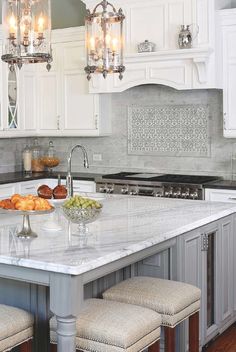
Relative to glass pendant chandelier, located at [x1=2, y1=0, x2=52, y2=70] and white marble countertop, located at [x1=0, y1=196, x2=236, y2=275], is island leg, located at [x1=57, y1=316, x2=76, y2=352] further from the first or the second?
glass pendant chandelier, located at [x1=2, y1=0, x2=52, y2=70]

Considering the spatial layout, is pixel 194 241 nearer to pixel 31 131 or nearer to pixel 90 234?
pixel 90 234

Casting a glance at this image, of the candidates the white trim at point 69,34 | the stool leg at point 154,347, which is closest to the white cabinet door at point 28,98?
the white trim at point 69,34

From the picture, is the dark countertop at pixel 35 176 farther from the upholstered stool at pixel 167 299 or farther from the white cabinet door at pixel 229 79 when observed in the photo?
the upholstered stool at pixel 167 299

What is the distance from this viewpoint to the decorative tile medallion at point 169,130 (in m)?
6.18

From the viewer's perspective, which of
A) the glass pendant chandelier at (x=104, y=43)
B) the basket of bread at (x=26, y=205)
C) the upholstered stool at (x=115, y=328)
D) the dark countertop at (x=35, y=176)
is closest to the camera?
the upholstered stool at (x=115, y=328)

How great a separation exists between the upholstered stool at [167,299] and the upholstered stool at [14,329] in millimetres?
592

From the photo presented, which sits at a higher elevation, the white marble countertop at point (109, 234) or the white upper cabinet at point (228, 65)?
the white upper cabinet at point (228, 65)

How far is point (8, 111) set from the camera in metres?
6.63

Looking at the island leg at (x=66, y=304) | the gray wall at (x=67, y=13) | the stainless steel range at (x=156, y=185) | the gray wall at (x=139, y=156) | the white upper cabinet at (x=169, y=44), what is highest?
the gray wall at (x=67, y=13)

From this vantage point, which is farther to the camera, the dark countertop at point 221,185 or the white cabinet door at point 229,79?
the white cabinet door at point 229,79

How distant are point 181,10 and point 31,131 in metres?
2.33

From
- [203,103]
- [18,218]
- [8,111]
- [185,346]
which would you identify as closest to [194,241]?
[185,346]

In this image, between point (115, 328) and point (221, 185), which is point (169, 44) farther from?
point (115, 328)

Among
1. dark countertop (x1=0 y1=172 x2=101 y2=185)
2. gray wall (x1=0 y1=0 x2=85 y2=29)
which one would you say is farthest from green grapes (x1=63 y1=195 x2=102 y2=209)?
gray wall (x1=0 y1=0 x2=85 y2=29)
